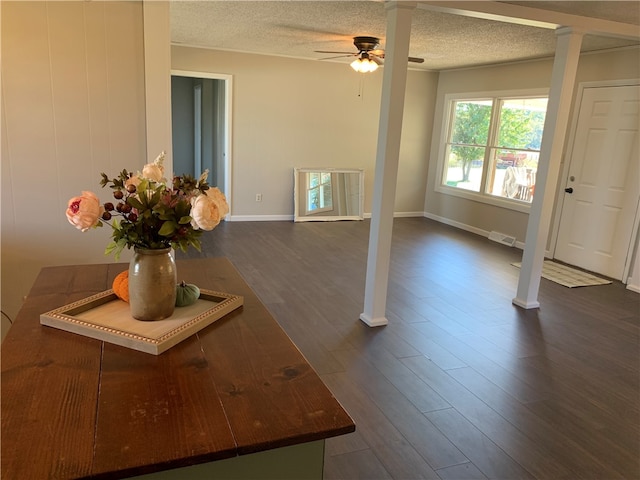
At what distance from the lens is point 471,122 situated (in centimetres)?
704

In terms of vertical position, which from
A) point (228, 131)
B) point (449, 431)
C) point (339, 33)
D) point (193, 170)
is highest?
point (339, 33)

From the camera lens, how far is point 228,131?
21.5ft

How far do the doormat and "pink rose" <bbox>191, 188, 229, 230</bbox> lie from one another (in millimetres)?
4484

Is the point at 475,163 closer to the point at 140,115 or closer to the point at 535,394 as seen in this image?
the point at 535,394

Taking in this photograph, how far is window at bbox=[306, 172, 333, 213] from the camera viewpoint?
7.14m

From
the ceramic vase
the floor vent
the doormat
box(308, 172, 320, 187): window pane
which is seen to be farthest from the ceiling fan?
the ceramic vase

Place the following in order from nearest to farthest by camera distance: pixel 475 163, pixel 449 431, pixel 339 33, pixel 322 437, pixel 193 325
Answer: pixel 322 437, pixel 193 325, pixel 449 431, pixel 339 33, pixel 475 163

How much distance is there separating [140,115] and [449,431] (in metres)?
2.34

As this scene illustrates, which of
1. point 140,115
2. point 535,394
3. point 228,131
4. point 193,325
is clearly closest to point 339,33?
point 228,131

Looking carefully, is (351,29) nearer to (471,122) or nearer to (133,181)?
(471,122)

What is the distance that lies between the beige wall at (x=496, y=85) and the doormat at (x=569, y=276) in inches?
35.2

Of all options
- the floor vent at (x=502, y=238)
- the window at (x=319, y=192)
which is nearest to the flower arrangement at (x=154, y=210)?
the floor vent at (x=502, y=238)

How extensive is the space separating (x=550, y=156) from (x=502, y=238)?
9.40 feet

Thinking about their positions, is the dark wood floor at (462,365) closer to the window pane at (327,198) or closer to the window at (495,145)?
the window at (495,145)
